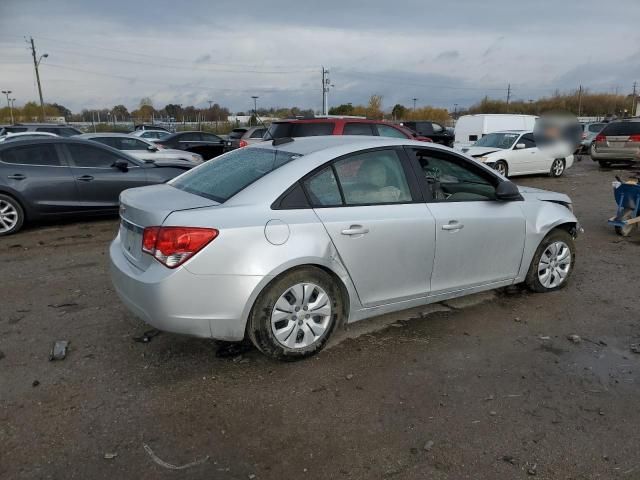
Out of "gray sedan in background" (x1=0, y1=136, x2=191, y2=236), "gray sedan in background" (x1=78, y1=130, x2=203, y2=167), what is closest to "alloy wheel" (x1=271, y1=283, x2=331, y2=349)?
"gray sedan in background" (x1=0, y1=136, x2=191, y2=236)

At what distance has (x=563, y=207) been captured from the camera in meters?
5.05

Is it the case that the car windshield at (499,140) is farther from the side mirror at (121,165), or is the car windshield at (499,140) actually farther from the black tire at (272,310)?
the black tire at (272,310)

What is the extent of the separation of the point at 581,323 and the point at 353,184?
7.83ft

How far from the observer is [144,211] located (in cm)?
333

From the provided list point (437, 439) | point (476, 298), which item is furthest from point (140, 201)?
point (476, 298)

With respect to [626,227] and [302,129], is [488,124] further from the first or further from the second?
[626,227]

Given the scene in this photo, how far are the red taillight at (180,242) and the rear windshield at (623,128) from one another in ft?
57.8

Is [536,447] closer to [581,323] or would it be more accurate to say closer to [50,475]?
[581,323]

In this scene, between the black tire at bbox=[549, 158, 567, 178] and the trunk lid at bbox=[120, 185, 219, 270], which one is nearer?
the trunk lid at bbox=[120, 185, 219, 270]

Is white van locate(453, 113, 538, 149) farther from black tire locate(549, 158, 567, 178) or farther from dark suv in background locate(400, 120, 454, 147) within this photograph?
black tire locate(549, 158, 567, 178)

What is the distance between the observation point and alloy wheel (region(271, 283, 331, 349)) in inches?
133

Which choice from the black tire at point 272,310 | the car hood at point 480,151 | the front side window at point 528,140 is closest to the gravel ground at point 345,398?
the black tire at point 272,310

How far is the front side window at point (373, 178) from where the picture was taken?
3715 mm

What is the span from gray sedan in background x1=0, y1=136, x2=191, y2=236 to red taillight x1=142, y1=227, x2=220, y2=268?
559cm
